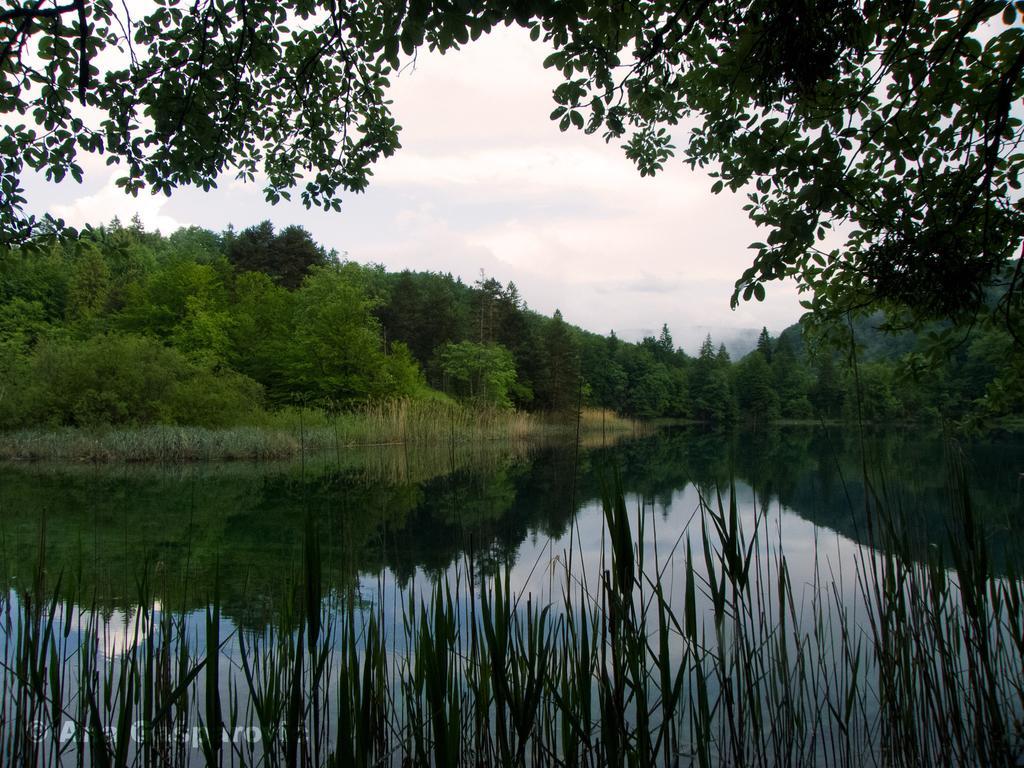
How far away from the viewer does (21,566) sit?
5.64 m

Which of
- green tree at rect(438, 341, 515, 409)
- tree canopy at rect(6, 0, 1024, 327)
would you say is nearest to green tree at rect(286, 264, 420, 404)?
green tree at rect(438, 341, 515, 409)

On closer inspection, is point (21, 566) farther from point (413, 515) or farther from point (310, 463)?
point (310, 463)

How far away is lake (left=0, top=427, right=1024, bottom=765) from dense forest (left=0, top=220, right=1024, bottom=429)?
0.70 meters

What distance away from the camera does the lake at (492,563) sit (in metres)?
1.89

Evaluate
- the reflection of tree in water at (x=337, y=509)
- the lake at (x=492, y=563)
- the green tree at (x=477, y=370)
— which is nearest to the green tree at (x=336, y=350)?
the green tree at (x=477, y=370)

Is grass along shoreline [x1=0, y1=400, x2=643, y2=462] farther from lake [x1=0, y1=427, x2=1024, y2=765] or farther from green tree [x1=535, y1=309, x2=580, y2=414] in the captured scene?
green tree [x1=535, y1=309, x2=580, y2=414]

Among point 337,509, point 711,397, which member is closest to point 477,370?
point 711,397

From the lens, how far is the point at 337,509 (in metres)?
8.76

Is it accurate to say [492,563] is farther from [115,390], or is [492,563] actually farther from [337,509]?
[115,390]

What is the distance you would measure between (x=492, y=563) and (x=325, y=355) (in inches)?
974

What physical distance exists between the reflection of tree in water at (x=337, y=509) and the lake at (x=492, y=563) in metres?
0.07

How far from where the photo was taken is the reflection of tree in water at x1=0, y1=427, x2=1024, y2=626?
195 inches

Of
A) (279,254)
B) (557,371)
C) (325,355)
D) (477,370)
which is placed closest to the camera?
(325,355)

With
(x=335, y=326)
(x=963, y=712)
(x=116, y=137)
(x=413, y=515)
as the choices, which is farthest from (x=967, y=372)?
(x=335, y=326)
